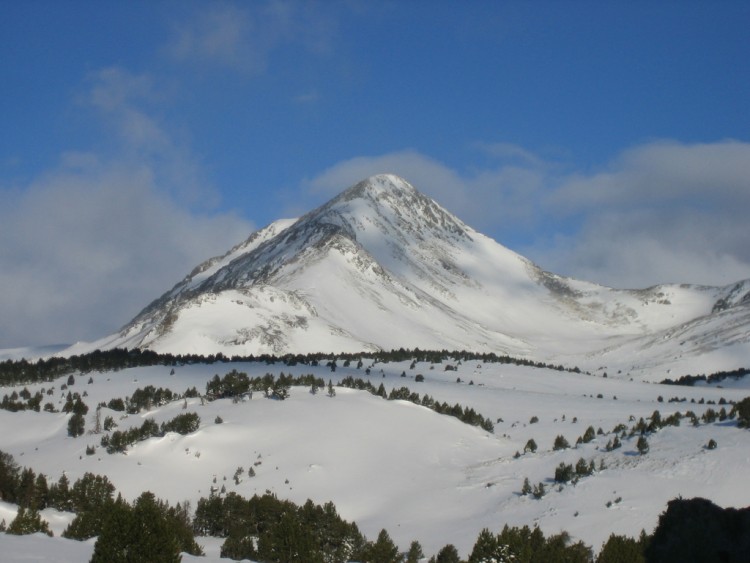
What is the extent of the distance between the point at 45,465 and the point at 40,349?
5914 inches

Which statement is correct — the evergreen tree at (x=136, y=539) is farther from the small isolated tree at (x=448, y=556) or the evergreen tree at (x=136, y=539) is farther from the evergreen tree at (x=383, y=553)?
the small isolated tree at (x=448, y=556)

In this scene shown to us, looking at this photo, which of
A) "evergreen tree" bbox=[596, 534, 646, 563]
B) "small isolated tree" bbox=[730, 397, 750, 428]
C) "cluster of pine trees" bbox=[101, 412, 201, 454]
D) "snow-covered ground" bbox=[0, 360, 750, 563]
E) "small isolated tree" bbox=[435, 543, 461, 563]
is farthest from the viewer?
"cluster of pine trees" bbox=[101, 412, 201, 454]

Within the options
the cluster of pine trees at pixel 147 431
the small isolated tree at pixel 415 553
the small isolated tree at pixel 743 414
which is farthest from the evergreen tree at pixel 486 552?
the cluster of pine trees at pixel 147 431

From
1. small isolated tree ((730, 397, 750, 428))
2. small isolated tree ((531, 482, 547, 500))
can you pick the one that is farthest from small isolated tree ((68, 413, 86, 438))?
small isolated tree ((730, 397, 750, 428))

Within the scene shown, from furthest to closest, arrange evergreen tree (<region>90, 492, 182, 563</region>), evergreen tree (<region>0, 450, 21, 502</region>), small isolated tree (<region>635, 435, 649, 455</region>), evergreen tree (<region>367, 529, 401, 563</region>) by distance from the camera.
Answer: small isolated tree (<region>635, 435, 649, 455</region>) < evergreen tree (<region>0, 450, 21, 502</region>) < evergreen tree (<region>367, 529, 401, 563</region>) < evergreen tree (<region>90, 492, 182, 563</region>)

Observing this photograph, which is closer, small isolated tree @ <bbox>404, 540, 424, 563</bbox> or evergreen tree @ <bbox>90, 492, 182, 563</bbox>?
evergreen tree @ <bbox>90, 492, 182, 563</bbox>

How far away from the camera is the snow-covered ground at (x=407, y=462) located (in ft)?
93.6

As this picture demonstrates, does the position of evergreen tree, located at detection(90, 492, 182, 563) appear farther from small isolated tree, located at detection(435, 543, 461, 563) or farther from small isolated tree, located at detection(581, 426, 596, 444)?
small isolated tree, located at detection(581, 426, 596, 444)

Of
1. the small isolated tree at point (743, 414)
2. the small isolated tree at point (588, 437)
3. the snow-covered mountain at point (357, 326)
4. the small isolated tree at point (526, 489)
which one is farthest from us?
the snow-covered mountain at point (357, 326)

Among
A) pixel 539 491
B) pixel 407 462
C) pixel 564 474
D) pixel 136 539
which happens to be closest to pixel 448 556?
pixel 539 491

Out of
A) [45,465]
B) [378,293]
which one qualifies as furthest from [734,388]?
[378,293]

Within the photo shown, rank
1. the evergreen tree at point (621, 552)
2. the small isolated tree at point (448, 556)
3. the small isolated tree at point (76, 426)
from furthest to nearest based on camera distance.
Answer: the small isolated tree at point (76, 426), the small isolated tree at point (448, 556), the evergreen tree at point (621, 552)

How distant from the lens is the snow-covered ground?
93.6 ft

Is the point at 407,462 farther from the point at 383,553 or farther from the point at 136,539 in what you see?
the point at 136,539
